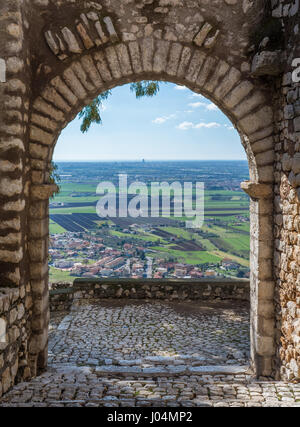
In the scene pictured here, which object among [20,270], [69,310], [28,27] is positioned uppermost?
[28,27]

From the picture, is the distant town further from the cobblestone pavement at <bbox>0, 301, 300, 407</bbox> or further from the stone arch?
the stone arch

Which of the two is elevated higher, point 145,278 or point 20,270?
point 20,270

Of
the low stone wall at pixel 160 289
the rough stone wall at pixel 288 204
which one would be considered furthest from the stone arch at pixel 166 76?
the low stone wall at pixel 160 289

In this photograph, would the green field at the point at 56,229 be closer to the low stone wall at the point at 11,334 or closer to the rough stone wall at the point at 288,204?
the low stone wall at the point at 11,334

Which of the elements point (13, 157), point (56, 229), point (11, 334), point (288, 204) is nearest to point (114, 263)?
point (56, 229)

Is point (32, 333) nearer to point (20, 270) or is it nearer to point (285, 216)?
point (20, 270)
